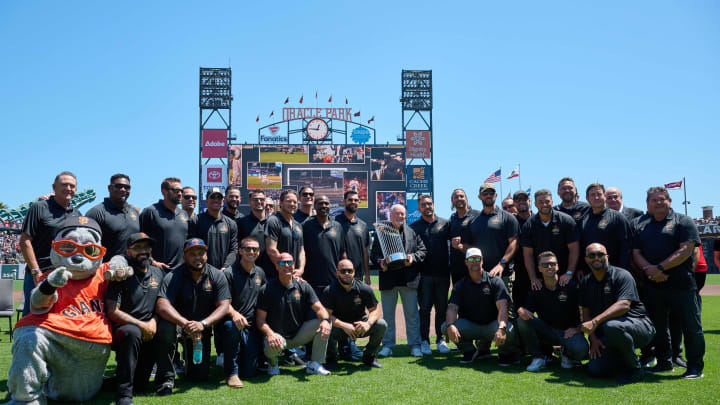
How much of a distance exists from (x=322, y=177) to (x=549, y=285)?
3951cm

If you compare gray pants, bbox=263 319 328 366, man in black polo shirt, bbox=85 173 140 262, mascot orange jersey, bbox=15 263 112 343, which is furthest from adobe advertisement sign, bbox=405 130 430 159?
mascot orange jersey, bbox=15 263 112 343

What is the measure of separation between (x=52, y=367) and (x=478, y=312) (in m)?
5.38

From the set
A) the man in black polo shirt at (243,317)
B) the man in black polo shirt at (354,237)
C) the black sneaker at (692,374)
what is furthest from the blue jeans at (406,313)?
the black sneaker at (692,374)

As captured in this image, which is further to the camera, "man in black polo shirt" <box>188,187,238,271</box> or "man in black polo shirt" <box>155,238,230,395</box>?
"man in black polo shirt" <box>188,187,238,271</box>

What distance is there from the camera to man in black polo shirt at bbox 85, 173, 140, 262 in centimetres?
617

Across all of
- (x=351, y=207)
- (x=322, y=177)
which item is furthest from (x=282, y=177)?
(x=351, y=207)

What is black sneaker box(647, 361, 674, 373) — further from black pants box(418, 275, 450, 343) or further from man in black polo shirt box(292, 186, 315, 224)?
man in black polo shirt box(292, 186, 315, 224)

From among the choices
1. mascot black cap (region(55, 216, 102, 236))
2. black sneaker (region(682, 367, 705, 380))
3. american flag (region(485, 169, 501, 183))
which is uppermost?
american flag (region(485, 169, 501, 183))

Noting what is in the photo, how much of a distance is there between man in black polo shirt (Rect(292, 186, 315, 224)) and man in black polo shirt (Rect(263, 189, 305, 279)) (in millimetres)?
610

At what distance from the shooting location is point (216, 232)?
710 cm

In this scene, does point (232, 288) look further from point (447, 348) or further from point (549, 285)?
point (549, 285)

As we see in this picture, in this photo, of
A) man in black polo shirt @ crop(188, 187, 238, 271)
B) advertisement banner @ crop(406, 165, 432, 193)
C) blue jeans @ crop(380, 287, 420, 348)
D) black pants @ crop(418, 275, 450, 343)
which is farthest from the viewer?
advertisement banner @ crop(406, 165, 432, 193)

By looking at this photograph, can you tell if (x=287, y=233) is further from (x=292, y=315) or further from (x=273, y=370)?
(x=273, y=370)

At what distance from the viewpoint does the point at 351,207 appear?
7.91 m
